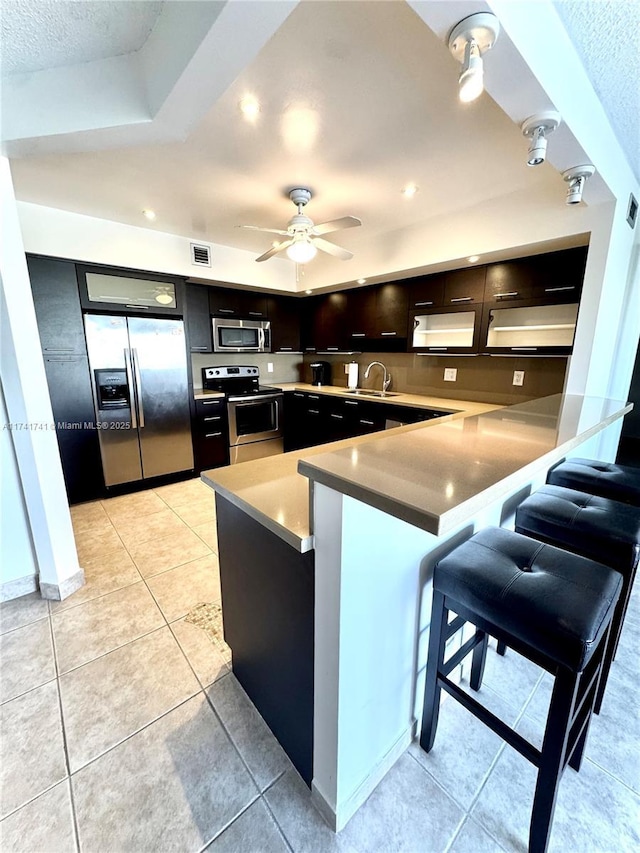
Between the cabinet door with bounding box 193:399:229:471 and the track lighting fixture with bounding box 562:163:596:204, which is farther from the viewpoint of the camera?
the cabinet door with bounding box 193:399:229:471

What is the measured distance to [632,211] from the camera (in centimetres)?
237

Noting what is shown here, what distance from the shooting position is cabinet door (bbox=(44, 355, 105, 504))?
2900 millimetres

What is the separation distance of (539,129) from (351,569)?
1.75 m

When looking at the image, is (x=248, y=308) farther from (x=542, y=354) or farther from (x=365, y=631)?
(x=365, y=631)

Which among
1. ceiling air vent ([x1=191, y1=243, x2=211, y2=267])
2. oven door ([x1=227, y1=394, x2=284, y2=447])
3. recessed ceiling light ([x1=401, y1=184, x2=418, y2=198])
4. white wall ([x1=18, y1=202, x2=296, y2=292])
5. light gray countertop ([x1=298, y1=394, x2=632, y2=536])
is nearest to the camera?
light gray countertop ([x1=298, y1=394, x2=632, y2=536])

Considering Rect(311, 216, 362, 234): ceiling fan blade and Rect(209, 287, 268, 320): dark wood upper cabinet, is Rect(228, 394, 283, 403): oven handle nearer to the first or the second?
Rect(209, 287, 268, 320): dark wood upper cabinet

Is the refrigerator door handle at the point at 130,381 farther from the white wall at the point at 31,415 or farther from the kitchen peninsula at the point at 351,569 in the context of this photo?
the kitchen peninsula at the point at 351,569

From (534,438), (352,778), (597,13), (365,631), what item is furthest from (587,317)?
(352,778)

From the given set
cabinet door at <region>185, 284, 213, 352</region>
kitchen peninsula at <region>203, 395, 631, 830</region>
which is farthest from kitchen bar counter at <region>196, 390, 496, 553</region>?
cabinet door at <region>185, 284, 213, 352</region>

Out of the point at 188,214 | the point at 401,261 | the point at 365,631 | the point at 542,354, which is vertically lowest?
the point at 365,631

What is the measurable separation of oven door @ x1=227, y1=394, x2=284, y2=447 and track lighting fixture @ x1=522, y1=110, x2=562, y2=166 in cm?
321

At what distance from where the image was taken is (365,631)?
98 cm

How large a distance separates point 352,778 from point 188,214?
141 inches

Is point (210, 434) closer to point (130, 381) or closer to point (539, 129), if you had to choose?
point (130, 381)
